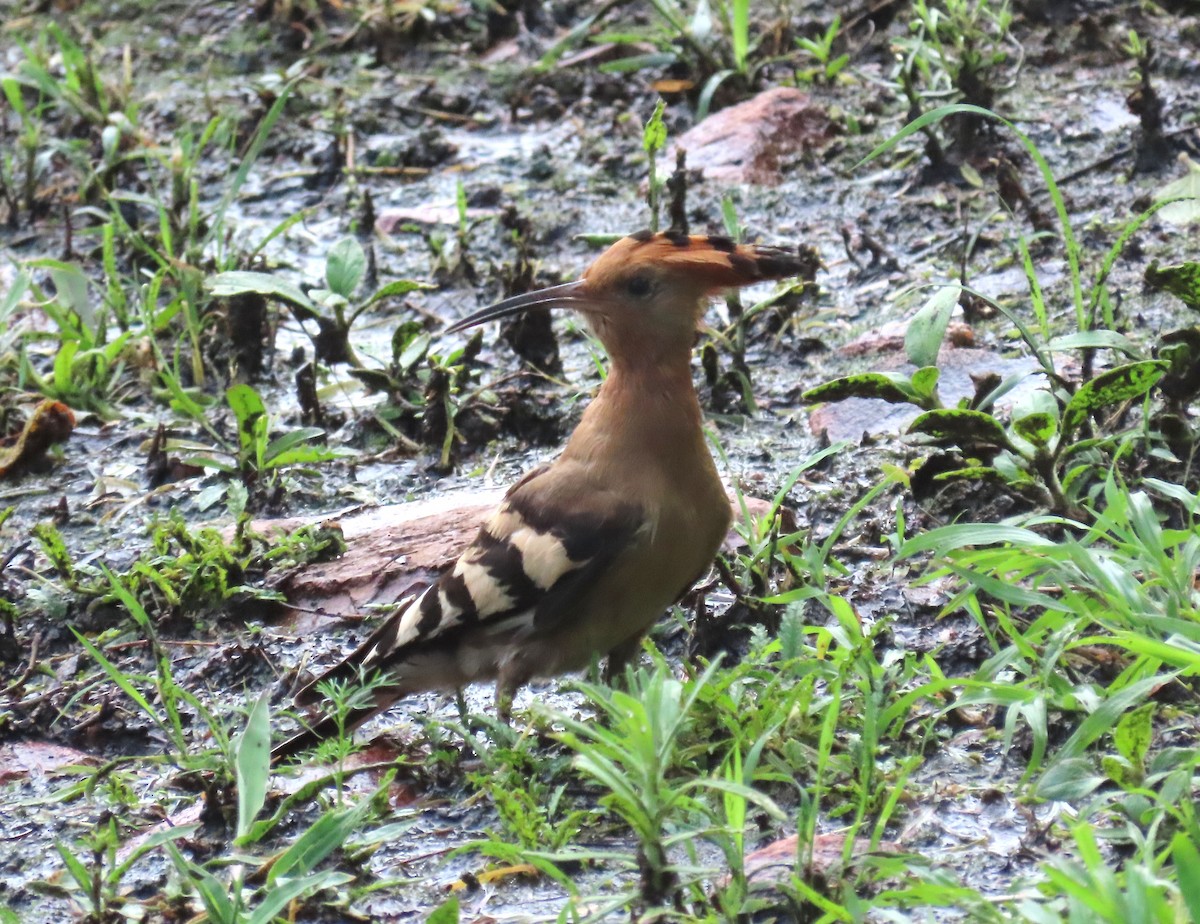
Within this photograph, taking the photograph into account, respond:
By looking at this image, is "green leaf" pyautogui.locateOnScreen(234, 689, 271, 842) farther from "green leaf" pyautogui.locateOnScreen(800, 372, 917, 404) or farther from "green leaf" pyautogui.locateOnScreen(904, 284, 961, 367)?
"green leaf" pyautogui.locateOnScreen(904, 284, 961, 367)

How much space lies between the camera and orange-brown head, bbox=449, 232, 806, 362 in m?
3.43

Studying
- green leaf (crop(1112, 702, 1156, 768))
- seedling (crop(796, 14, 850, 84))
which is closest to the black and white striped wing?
green leaf (crop(1112, 702, 1156, 768))

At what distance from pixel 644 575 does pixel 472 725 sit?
49 cm

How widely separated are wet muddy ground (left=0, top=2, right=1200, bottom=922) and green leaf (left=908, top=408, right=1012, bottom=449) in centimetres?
34

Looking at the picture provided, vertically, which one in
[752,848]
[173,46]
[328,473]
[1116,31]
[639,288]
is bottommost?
[752,848]

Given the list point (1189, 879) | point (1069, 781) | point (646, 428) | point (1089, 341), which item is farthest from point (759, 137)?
point (1189, 879)

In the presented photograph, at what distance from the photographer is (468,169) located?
630 cm

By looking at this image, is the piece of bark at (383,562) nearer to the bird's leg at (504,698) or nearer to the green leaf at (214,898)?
the bird's leg at (504,698)

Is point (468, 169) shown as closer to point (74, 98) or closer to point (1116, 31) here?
point (74, 98)

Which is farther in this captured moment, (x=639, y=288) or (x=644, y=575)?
(x=639, y=288)

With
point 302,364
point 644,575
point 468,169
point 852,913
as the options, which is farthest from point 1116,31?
point 852,913

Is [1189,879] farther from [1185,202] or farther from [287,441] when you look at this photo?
[1185,202]

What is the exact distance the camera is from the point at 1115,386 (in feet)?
10.7

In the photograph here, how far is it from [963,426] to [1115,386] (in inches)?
12.4
